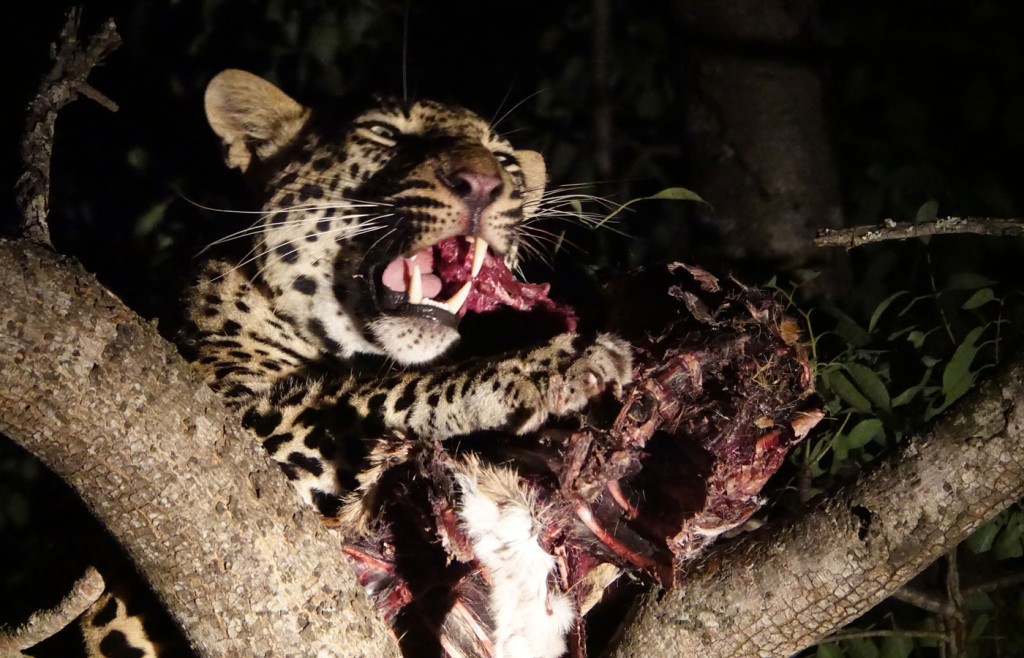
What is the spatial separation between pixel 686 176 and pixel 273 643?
197cm

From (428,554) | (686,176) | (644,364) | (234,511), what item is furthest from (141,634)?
(686,176)

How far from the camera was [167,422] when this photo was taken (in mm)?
1518

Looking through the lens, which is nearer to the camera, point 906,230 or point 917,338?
point 906,230

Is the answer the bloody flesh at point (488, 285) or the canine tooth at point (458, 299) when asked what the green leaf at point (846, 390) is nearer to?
the bloody flesh at point (488, 285)

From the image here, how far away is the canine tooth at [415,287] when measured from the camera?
2.36 m

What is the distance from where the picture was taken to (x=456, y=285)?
2.46 metres

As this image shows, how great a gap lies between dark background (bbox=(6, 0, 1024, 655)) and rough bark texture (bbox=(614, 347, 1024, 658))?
3.45 ft

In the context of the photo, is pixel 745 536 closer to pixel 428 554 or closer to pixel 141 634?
pixel 428 554

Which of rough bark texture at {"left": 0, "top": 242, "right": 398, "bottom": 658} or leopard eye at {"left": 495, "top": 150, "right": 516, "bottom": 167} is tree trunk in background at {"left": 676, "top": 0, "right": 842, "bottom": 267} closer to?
leopard eye at {"left": 495, "top": 150, "right": 516, "bottom": 167}

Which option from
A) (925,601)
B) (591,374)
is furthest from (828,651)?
(591,374)

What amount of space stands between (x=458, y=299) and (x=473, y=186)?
10.0 inches

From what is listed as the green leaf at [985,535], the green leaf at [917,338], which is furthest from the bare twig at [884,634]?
the green leaf at [917,338]

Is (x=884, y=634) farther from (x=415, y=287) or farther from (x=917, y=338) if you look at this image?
(x=415, y=287)

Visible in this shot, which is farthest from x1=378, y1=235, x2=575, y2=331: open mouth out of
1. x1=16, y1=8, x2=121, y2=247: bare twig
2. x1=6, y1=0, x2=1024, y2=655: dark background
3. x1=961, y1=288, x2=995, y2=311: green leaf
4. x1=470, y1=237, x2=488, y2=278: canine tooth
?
x1=961, y1=288, x2=995, y2=311: green leaf
